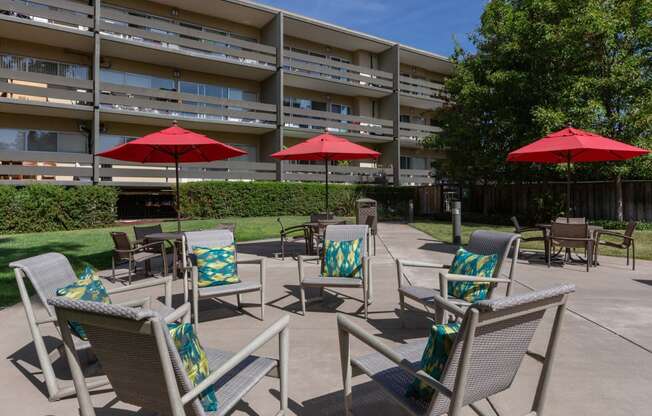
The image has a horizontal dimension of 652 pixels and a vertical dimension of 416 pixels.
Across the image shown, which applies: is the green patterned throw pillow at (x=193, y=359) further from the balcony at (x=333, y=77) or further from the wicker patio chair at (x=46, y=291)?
the balcony at (x=333, y=77)

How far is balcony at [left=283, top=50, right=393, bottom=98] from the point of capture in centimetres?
2261

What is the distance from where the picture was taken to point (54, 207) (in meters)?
14.5

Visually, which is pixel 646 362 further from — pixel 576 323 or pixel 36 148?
pixel 36 148

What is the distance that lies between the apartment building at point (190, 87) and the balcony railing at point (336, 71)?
0.27ft

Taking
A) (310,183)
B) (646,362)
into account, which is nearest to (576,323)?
(646,362)

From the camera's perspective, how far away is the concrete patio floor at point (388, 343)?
2.83 metres

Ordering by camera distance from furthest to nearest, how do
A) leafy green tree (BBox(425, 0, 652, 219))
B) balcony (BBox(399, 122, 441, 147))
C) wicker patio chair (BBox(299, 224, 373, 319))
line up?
1. balcony (BBox(399, 122, 441, 147))
2. leafy green tree (BBox(425, 0, 652, 219))
3. wicker patio chair (BBox(299, 224, 373, 319))

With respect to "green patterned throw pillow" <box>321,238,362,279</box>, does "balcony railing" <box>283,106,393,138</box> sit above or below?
above

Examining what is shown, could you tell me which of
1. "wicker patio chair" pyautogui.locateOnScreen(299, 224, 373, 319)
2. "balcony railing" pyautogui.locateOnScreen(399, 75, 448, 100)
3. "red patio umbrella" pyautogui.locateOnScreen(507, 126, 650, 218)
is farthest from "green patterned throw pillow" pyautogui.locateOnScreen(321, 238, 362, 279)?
"balcony railing" pyautogui.locateOnScreen(399, 75, 448, 100)

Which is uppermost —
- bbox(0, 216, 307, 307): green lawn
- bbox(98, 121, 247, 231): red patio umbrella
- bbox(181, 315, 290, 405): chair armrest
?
bbox(98, 121, 247, 231): red patio umbrella

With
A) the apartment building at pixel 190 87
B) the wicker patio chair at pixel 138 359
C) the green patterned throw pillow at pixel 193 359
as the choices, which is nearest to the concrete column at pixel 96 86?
the apartment building at pixel 190 87

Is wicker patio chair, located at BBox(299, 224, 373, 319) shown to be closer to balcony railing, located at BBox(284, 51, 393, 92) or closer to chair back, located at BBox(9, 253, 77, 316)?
chair back, located at BBox(9, 253, 77, 316)

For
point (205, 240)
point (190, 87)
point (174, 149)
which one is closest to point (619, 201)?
point (174, 149)

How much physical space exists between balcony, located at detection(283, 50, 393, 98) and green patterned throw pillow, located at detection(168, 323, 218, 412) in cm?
2161
